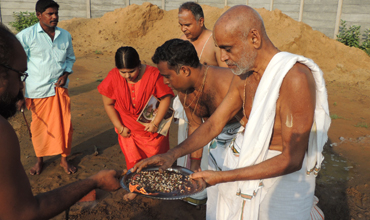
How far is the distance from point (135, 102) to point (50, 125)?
1.68m

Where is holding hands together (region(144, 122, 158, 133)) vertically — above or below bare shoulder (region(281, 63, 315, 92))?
below

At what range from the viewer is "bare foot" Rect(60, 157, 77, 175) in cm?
486

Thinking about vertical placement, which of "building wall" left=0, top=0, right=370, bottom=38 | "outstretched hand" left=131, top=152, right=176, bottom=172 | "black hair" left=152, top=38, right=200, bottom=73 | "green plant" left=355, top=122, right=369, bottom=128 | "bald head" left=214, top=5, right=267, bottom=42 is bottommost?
"green plant" left=355, top=122, right=369, bottom=128

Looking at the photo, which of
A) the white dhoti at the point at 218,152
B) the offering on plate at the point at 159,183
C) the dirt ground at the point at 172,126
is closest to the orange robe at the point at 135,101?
the dirt ground at the point at 172,126

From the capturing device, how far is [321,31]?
13867 millimetres

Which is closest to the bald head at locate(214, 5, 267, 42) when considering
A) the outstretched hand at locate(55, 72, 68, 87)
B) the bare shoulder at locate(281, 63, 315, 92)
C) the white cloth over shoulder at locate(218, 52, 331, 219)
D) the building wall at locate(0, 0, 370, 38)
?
the white cloth over shoulder at locate(218, 52, 331, 219)

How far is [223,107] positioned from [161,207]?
1918 mm

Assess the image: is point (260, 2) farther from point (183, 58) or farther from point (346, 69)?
point (183, 58)

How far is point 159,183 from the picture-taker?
279 centimetres

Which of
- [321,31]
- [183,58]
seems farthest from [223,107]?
[321,31]

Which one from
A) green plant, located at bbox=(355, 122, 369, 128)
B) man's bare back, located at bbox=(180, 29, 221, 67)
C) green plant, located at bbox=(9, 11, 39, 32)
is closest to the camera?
man's bare back, located at bbox=(180, 29, 221, 67)

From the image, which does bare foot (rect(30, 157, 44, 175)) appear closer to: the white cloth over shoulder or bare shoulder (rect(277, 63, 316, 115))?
the white cloth over shoulder

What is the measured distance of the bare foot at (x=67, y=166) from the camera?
4855 mm

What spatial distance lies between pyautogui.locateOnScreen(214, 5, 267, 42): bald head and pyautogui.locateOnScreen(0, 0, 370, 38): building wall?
1312cm
